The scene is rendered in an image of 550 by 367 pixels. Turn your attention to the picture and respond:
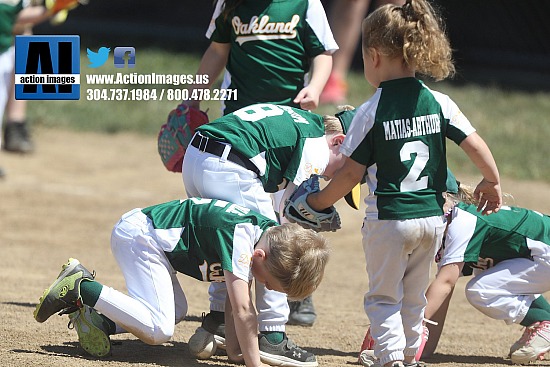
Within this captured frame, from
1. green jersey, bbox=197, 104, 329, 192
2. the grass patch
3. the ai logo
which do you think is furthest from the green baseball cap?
the grass patch

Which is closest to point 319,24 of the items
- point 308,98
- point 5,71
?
point 308,98

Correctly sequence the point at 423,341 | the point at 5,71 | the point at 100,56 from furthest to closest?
the point at 100,56, the point at 5,71, the point at 423,341

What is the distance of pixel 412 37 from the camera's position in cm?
346

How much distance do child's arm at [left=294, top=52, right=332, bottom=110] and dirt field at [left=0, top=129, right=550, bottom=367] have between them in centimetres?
106

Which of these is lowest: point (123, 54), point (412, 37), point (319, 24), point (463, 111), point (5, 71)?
point (463, 111)

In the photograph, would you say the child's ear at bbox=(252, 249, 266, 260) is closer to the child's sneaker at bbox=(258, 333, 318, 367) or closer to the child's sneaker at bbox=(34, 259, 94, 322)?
the child's sneaker at bbox=(258, 333, 318, 367)

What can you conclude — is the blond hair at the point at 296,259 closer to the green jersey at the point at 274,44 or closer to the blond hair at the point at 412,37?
the blond hair at the point at 412,37

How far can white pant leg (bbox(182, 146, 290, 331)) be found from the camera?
12.5 feet

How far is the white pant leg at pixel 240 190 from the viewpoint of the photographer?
3812 mm

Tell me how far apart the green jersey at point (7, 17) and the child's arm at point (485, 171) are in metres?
4.33

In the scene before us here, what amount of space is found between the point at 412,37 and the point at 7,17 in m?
4.23

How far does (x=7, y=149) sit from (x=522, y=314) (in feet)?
18.4

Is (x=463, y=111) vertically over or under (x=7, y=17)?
under

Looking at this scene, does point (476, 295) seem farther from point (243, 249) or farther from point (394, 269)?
point (243, 249)
